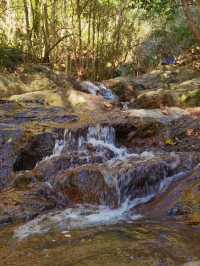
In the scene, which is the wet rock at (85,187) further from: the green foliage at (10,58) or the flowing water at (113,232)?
the green foliage at (10,58)

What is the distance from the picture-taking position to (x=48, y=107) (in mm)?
10758

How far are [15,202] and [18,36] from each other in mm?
10199

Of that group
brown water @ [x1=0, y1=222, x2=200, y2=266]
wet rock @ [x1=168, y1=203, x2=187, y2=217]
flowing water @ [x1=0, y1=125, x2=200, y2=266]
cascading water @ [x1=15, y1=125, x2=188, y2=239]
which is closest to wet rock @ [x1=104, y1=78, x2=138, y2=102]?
cascading water @ [x1=15, y1=125, x2=188, y2=239]

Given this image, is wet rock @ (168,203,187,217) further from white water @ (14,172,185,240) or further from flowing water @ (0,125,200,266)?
white water @ (14,172,185,240)

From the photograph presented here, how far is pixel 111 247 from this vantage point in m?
4.52

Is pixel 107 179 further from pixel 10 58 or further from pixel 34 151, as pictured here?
pixel 10 58

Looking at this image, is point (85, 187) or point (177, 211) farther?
point (85, 187)

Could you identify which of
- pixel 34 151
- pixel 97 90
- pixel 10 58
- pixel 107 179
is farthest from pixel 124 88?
pixel 107 179

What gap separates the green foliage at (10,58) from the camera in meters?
13.9

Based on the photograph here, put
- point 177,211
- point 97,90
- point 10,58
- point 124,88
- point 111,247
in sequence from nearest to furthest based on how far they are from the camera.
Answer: point 111,247, point 177,211, point 97,90, point 10,58, point 124,88

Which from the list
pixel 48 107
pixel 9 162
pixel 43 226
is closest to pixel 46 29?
pixel 48 107

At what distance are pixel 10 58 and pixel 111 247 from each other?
1067 centimetres

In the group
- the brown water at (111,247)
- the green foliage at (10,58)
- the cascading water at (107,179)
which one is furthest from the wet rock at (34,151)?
the green foliage at (10,58)

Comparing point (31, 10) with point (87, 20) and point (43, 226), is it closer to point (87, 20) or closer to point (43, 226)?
point (87, 20)
